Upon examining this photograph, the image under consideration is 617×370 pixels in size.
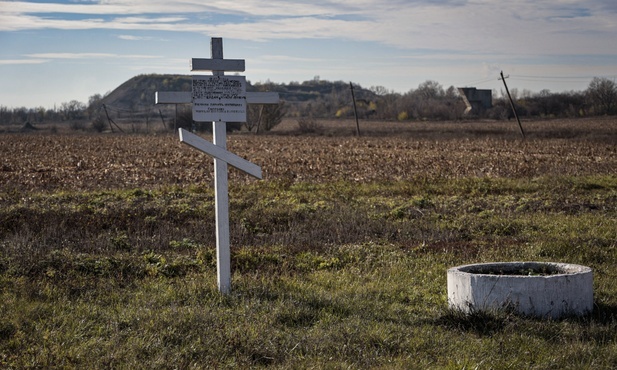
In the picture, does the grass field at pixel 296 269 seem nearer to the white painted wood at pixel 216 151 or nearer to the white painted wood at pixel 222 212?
the white painted wood at pixel 222 212

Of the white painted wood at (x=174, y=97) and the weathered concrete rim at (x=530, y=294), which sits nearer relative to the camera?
the weathered concrete rim at (x=530, y=294)

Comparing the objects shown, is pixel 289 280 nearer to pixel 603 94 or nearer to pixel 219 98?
pixel 219 98

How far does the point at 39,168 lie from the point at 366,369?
2443 centimetres

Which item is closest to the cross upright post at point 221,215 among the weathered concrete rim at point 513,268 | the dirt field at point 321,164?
the weathered concrete rim at point 513,268

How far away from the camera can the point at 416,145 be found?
134ft

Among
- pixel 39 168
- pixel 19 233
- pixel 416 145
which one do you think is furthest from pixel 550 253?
pixel 416 145

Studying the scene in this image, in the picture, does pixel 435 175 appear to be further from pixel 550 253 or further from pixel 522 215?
pixel 550 253

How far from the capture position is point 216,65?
8.62 meters

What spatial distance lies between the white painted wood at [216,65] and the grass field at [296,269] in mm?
2400

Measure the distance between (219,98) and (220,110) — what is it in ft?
0.45

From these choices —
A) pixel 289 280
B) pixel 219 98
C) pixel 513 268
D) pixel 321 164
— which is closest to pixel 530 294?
pixel 513 268

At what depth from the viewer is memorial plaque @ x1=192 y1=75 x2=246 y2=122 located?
27.7 feet

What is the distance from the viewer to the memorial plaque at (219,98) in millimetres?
8445

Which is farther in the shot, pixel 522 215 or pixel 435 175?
pixel 435 175
